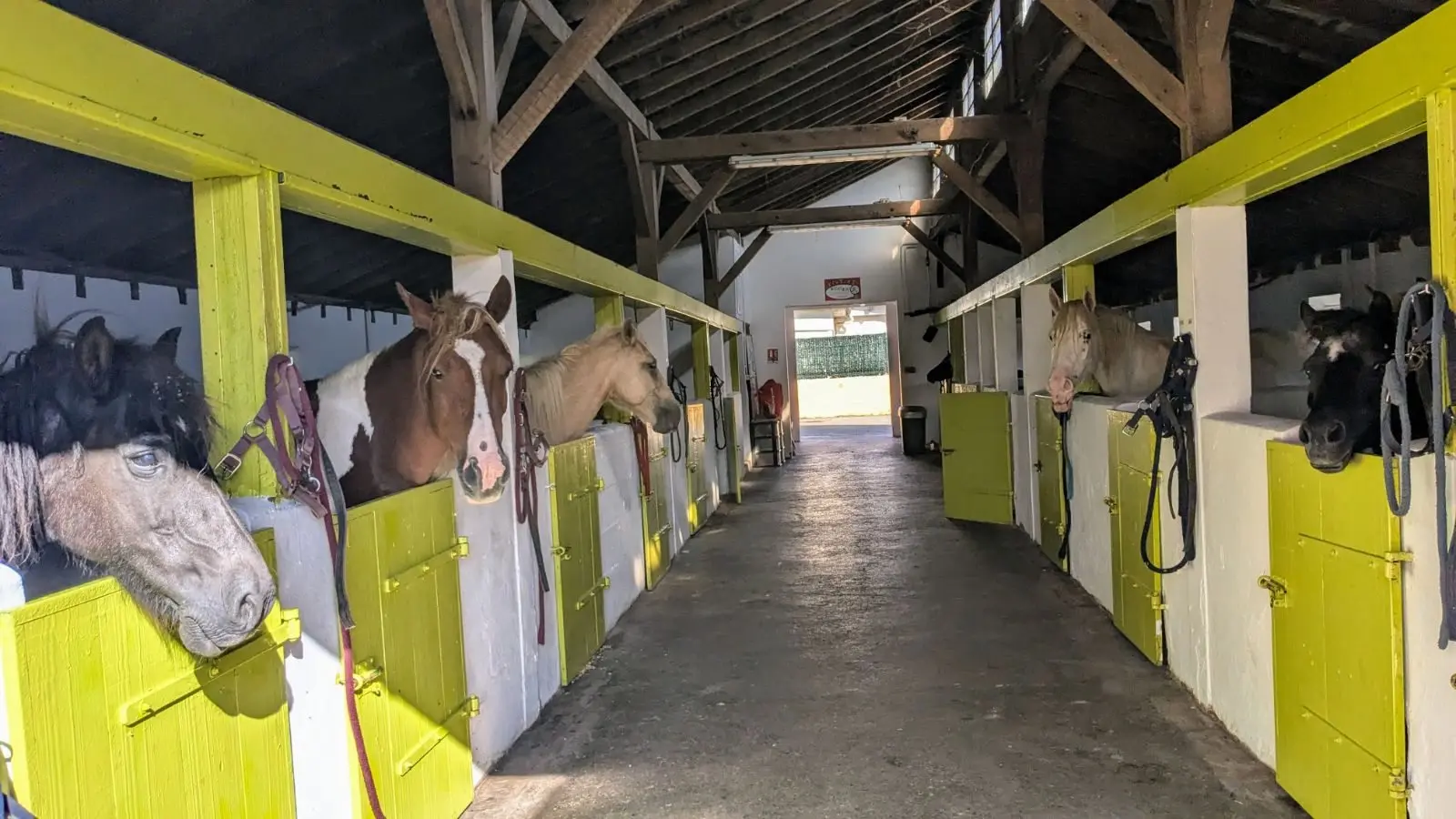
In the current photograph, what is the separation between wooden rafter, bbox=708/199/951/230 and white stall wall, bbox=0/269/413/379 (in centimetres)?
388

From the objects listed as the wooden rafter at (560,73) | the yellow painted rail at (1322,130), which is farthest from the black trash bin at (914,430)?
the wooden rafter at (560,73)

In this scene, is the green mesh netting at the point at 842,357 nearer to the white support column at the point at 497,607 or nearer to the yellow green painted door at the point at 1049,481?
the yellow green painted door at the point at 1049,481

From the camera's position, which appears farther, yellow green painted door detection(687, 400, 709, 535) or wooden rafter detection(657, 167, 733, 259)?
wooden rafter detection(657, 167, 733, 259)

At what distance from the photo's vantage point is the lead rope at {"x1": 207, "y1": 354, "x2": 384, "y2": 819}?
1716 mm

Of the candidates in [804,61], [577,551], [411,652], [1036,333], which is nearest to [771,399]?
[804,61]

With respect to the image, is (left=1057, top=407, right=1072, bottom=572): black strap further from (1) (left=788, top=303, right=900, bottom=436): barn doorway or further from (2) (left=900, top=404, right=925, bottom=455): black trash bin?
(1) (left=788, top=303, right=900, bottom=436): barn doorway

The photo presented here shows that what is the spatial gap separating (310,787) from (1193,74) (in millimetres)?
3664

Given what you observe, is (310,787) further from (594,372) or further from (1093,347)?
(1093,347)

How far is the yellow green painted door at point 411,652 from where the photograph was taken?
204 centimetres

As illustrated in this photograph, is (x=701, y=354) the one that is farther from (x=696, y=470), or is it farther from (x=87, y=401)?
(x=87, y=401)

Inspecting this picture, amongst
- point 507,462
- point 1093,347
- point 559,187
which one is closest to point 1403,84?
point 507,462

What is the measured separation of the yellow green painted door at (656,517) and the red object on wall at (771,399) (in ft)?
21.0

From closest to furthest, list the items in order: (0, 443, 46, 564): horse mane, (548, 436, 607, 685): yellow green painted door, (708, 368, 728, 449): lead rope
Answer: (0, 443, 46, 564): horse mane, (548, 436, 607, 685): yellow green painted door, (708, 368, 728, 449): lead rope

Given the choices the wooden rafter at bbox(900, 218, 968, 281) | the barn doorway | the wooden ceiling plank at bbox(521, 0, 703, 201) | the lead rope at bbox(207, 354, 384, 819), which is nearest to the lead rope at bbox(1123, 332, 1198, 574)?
the lead rope at bbox(207, 354, 384, 819)
